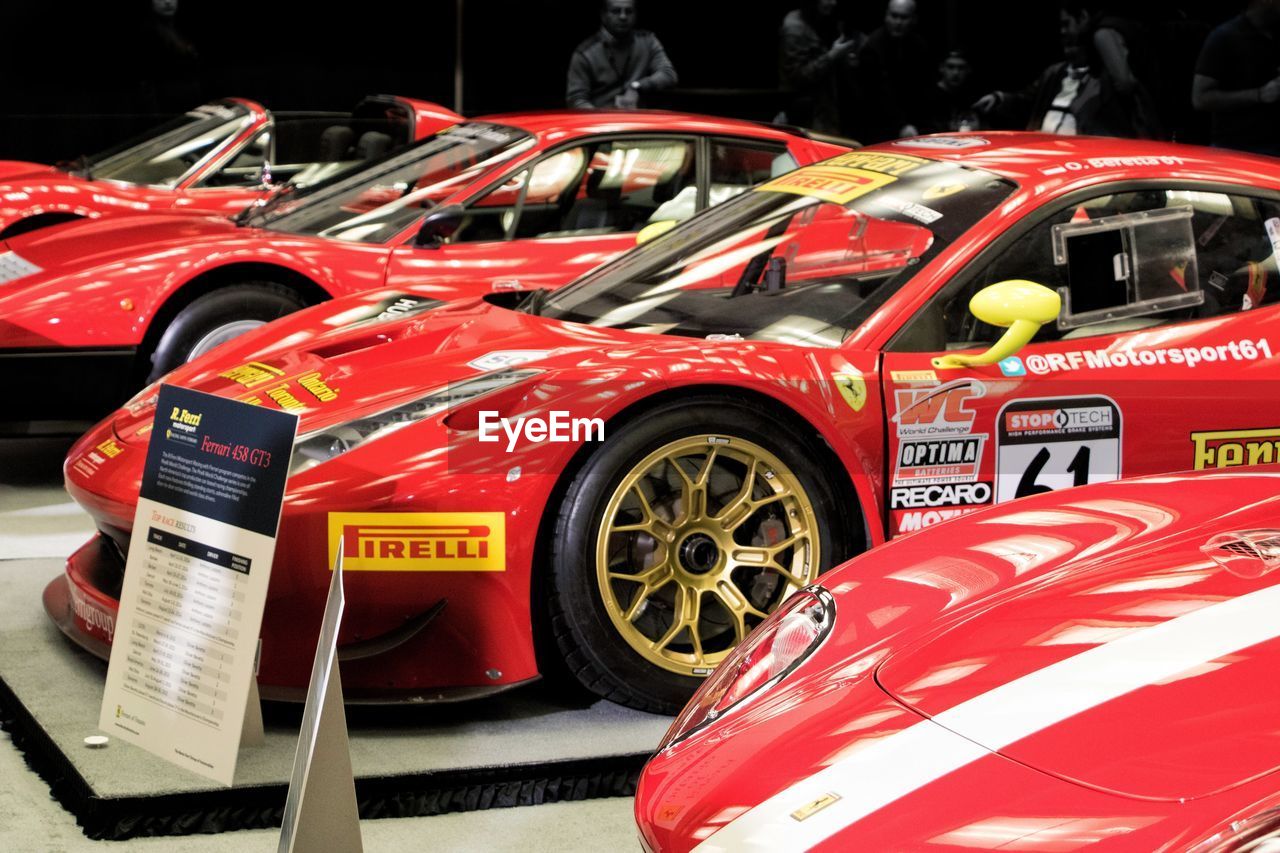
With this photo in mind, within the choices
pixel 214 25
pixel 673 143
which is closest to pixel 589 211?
pixel 673 143

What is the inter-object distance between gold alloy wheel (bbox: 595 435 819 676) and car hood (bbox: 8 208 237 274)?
111 inches

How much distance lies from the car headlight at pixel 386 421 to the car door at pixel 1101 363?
0.85m

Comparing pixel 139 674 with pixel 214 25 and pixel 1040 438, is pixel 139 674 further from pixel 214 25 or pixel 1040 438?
pixel 214 25

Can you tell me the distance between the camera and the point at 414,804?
312cm

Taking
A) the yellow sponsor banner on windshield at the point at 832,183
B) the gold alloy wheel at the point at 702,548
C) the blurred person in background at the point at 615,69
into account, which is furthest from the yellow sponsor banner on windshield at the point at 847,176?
the blurred person in background at the point at 615,69

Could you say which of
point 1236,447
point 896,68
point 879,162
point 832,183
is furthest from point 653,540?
point 896,68

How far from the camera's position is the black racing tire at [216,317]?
5496mm

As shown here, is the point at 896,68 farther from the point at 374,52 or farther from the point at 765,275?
the point at 765,275

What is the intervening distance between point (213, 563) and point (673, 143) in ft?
12.0

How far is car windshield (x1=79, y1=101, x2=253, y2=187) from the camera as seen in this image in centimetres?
763

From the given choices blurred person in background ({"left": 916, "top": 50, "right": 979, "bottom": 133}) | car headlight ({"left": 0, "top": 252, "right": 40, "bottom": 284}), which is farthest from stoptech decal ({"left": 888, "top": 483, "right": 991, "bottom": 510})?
blurred person in background ({"left": 916, "top": 50, "right": 979, "bottom": 133})

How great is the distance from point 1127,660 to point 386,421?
75.6 inches

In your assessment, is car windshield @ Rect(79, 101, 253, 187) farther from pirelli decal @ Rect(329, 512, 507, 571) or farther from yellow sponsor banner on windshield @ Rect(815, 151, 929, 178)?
pirelli decal @ Rect(329, 512, 507, 571)

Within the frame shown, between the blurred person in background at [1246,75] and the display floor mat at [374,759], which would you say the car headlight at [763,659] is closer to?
the display floor mat at [374,759]
